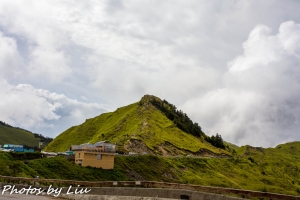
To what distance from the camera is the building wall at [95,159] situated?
76375mm

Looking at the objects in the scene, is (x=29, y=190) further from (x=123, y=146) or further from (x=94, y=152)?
(x=123, y=146)

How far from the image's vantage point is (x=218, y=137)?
18900 centimetres

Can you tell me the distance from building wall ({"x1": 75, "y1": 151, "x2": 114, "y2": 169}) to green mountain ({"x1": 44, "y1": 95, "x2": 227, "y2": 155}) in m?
31.0

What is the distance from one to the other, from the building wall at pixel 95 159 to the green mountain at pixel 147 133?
31.0m

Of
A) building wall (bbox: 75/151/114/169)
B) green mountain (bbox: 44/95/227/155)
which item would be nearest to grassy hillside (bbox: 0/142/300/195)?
building wall (bbox: 75/151/114/169)

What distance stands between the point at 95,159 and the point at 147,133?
57648 mm

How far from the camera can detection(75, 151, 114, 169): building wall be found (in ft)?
251

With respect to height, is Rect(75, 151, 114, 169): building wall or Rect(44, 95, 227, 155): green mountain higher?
Rect(44, 95, 227, 155): green mountain

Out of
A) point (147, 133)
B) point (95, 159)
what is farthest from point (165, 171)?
point (147, 133)

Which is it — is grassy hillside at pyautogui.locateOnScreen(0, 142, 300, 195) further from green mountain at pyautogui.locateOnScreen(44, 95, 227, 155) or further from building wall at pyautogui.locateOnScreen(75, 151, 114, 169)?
green mountain at pyautogui.locateOnScreen(44, 95, 227, 155)

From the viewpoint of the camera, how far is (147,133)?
135 metres

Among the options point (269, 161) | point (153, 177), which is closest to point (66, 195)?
point (153, 177)

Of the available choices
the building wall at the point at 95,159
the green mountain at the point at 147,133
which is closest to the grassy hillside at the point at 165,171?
the building wall at the point at 95,159

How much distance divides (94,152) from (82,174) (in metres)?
9.50
